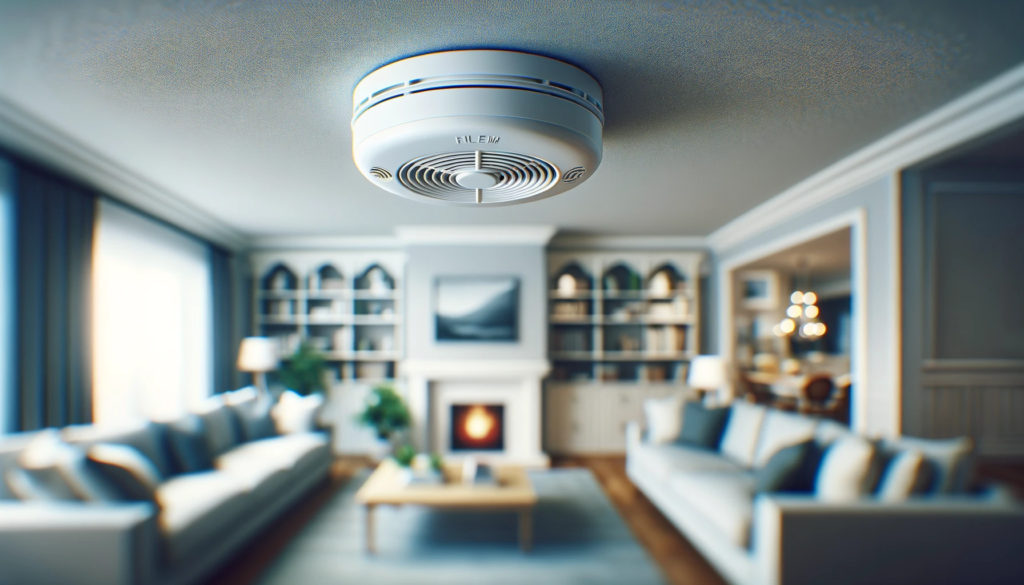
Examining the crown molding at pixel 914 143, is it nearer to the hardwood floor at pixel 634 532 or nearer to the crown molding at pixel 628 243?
the crown molding at pixel 628 243

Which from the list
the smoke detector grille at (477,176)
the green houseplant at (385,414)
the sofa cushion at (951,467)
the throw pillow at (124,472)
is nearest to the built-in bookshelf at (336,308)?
the green houseplant at (385,414)

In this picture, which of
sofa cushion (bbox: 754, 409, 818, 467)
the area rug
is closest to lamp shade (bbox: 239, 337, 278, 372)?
the area rug

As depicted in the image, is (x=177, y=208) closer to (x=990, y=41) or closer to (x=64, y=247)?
(x=64, y=247)

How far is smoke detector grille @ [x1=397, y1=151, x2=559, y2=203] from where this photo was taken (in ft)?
6.39

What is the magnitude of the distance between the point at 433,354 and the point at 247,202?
221 cm

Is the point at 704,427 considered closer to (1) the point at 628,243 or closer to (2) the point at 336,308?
(1) the point at 628,243

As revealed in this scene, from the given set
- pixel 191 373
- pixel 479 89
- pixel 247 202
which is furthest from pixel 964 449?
pixel 191 373

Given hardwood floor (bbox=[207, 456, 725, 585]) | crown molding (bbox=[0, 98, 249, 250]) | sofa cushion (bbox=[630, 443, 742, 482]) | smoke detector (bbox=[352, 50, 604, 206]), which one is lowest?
hardwood floor (bbox=[207, 456, 725, 585])

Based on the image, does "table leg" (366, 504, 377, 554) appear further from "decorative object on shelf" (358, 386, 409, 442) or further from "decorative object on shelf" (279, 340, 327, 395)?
"decorative object on shelf" (279, 340, 327, 395)

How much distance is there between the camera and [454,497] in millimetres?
3098

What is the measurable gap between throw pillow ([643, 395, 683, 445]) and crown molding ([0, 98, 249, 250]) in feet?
13.7

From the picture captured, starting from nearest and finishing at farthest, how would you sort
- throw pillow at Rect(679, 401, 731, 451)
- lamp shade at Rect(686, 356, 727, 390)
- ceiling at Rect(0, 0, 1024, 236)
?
ceiling at Rect(0, 0, 1024, 236)
throw pillow at Rect(679, 401, 731, 451)
lamp shade at Rect(686, 356, 727, 390)

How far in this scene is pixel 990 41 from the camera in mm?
1774

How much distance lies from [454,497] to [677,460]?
1.58 m
